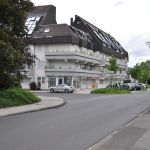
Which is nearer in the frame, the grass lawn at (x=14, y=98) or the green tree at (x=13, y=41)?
the grass lawn at (x=14, y=98)

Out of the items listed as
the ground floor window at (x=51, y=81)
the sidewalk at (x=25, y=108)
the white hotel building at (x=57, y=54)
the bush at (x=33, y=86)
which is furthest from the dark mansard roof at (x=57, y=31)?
the sidewalk at (x=25, y=108)

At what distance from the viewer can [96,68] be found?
93.5 meters

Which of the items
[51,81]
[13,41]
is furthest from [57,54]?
[13,41]

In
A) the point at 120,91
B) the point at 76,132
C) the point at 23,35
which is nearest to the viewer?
the point at 76,132

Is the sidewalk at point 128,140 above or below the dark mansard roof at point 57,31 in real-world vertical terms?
below

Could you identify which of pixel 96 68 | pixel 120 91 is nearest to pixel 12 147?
pixel 120 91

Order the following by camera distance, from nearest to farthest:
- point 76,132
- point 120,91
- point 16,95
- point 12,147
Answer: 1. point 12,147
2. point 76,132
3. point 16,95
4. point 120,91

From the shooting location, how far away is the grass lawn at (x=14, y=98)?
2663 centimetres

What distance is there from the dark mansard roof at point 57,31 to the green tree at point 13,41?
1589 inches

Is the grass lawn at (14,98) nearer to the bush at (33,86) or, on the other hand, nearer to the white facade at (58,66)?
the bush at (33,86)

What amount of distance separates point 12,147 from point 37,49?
228 feet

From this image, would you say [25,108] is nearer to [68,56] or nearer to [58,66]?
[68,56]

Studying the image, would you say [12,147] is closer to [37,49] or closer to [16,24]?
[16,24]

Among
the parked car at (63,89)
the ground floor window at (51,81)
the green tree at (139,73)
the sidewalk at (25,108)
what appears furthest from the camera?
the green tree at (139,73)
